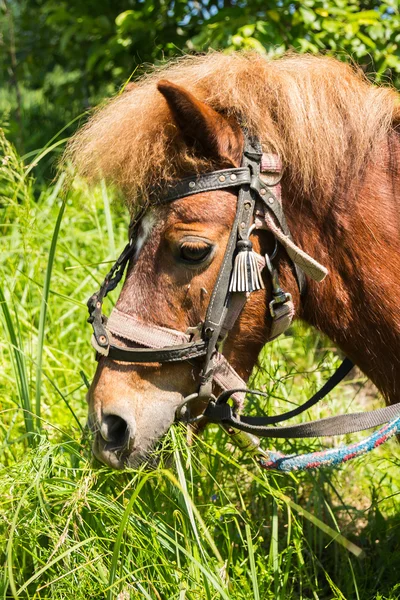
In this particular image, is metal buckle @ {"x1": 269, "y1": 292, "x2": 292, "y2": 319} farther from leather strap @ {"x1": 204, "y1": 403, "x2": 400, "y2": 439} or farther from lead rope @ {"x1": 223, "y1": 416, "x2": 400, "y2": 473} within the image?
lead rope @ {"x1": 223, "y1": 416, "x2": 400, "y2": 473}

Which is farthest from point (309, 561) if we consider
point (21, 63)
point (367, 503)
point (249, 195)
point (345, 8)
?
point (21, 63)

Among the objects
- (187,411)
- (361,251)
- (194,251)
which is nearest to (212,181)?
(194,251)

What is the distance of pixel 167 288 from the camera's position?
2.10m

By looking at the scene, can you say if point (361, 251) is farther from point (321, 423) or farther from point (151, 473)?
point (151, 473)

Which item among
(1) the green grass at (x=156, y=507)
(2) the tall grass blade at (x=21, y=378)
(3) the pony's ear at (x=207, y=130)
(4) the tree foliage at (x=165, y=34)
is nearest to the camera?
(3) the pony's ear at (x=207, y=130)

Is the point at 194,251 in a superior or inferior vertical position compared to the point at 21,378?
superior

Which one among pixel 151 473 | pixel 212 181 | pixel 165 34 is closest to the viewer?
pixel 151 473

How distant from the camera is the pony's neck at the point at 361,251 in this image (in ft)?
7.14

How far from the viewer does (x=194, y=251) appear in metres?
2.06

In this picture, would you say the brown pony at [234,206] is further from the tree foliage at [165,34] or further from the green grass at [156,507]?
the tree foliage at [165,34]

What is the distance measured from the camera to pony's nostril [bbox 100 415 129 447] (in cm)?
207

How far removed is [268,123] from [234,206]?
29cm

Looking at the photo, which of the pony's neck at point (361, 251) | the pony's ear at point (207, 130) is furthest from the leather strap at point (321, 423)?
the pony's ear at point (207, 130)

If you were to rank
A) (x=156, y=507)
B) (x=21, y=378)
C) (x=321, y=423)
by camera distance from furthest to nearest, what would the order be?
(x=21, y=378) < (x=156, y=507) < (x=321, y=423)
